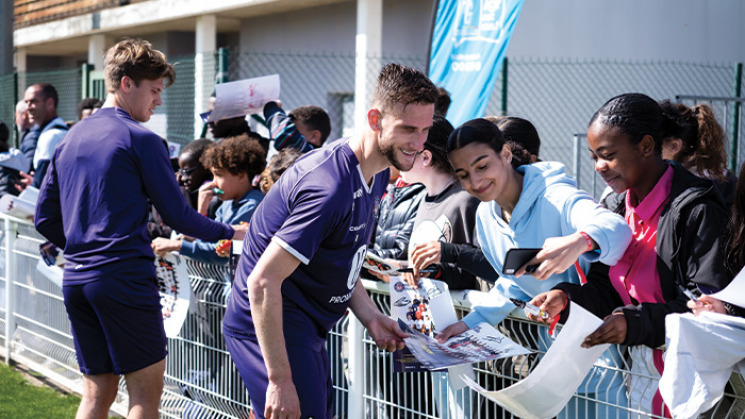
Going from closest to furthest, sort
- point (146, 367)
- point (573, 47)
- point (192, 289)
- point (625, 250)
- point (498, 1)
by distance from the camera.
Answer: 1. point (625, 250)
2. point (146, 367)
3. point (192, 289)
4. point (498, 1)
5. point (573, 47)

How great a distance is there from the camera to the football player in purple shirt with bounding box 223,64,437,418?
9.24ft

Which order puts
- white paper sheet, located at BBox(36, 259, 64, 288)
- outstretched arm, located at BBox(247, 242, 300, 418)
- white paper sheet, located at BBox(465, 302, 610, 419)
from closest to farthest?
white paper sheet, located at BBox(465, 302, 610, 419), outstretched arm, located at BBox(247, 242, 300, 418), white paper sheet, located at BBox(36, 259, 64, 288)

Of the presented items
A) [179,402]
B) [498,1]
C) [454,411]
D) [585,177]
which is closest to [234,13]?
[585,177]

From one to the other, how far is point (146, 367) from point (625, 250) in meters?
2.26

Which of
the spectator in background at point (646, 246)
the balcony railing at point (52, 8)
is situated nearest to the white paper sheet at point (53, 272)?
the spectator in background at point (646, 246)

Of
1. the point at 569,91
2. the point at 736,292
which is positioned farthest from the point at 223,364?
the point at 569,91

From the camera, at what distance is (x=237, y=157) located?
16.5 ft

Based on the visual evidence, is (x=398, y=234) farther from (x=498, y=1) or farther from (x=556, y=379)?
(x=498, y=1)

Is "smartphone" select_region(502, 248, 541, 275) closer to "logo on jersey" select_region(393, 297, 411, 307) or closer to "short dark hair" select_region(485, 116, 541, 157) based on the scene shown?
"logo on jersey" select_region(393, 297, 411, 307)

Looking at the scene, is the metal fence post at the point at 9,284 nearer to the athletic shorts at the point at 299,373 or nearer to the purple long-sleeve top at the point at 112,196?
the purple long-sleeve top at the point at 112,196

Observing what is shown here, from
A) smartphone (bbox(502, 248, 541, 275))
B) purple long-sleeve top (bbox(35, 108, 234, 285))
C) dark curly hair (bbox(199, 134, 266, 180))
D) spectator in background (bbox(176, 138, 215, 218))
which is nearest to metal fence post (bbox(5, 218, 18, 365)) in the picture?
spectator in background (bbox(176, 138, 215, 218))

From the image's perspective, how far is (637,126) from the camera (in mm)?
3035

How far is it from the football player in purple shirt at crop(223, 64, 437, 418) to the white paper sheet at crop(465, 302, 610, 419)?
0.61m

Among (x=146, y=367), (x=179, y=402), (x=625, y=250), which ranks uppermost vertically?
(x=625, y=250)
